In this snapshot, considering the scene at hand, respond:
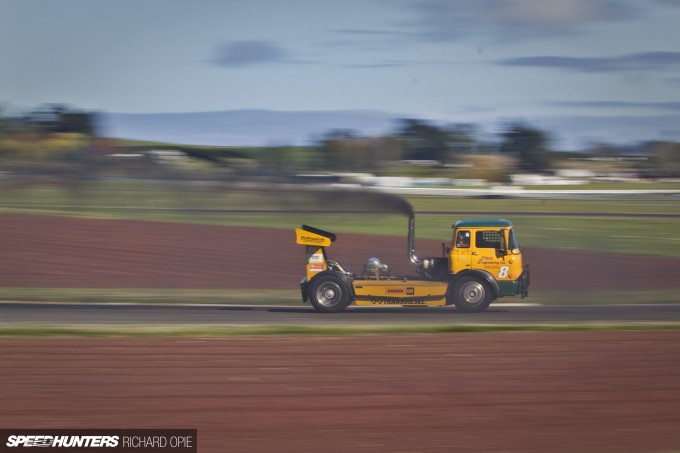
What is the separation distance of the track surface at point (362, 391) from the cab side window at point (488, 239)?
4056mm

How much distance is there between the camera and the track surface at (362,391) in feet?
29.6

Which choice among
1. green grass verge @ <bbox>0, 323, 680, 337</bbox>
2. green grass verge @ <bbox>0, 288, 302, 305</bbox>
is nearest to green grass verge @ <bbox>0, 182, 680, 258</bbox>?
green grass verge @ <bbox>0, 288, 302, 305</bbox>

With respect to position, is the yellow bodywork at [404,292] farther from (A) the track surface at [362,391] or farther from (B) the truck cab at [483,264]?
(A) the track surface at [362,391]

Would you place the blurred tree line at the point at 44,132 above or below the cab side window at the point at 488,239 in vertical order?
above

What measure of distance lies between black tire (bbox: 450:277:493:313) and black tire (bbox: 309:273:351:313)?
2339 mm

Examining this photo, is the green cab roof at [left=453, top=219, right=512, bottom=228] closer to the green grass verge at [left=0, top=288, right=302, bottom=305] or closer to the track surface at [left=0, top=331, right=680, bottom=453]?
the track surface at [left=0, top=331, right=680, bottom=453]

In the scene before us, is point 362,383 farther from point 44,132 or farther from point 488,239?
point 44,132

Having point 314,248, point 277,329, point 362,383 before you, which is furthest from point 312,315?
point 362,383

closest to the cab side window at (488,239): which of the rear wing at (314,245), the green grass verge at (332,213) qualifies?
the rear wing at (314,245)

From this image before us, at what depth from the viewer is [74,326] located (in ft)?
53.1

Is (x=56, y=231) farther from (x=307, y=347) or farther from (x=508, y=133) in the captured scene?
(x=508, y=133)

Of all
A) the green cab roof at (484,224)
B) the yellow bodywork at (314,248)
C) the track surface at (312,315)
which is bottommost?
the track surface at (312,315)

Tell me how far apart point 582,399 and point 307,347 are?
4869mm

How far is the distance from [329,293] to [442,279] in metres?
2.51
